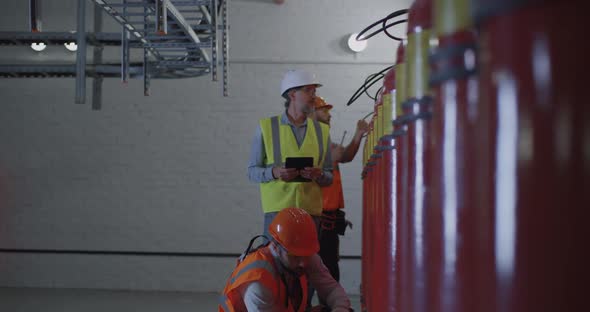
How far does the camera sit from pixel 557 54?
40 centimetres

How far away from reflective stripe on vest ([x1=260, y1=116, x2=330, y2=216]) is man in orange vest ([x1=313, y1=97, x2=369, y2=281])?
0.79 metres

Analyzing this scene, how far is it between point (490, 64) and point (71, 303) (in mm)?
7618

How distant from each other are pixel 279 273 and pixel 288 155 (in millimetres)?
1382

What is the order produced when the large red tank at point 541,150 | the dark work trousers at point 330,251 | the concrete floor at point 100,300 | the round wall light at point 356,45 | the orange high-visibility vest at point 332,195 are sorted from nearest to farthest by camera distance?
the large red tank at point 541,150
the dark work trousers at point 330,251
the orange high-visibility vest at point 332,195
the concrete floor at point 100,300
the round wall light at point 356,45

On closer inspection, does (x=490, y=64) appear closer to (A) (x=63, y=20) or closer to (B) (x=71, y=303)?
(B) (x=71, y=303)

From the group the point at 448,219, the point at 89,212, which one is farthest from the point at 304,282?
the point at 89,212

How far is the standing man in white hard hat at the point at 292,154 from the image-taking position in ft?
13.8

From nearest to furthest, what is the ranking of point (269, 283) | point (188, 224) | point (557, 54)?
point (557, 54), point (269, 283), point (188, 224)

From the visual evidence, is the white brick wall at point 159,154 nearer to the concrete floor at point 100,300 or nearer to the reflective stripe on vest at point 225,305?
the concrete floor at point 100,300

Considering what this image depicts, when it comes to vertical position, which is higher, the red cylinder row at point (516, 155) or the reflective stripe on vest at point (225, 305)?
the red cylinder row at point (516, 155)

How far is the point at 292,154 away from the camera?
14.3ft

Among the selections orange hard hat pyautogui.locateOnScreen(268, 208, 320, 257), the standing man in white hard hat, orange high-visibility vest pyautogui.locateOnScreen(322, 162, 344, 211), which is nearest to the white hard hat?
the standing man in white hard hat

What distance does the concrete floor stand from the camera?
7016 millimetres

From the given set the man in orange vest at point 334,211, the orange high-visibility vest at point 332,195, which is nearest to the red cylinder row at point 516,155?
the man in orange vest at point 334,211
